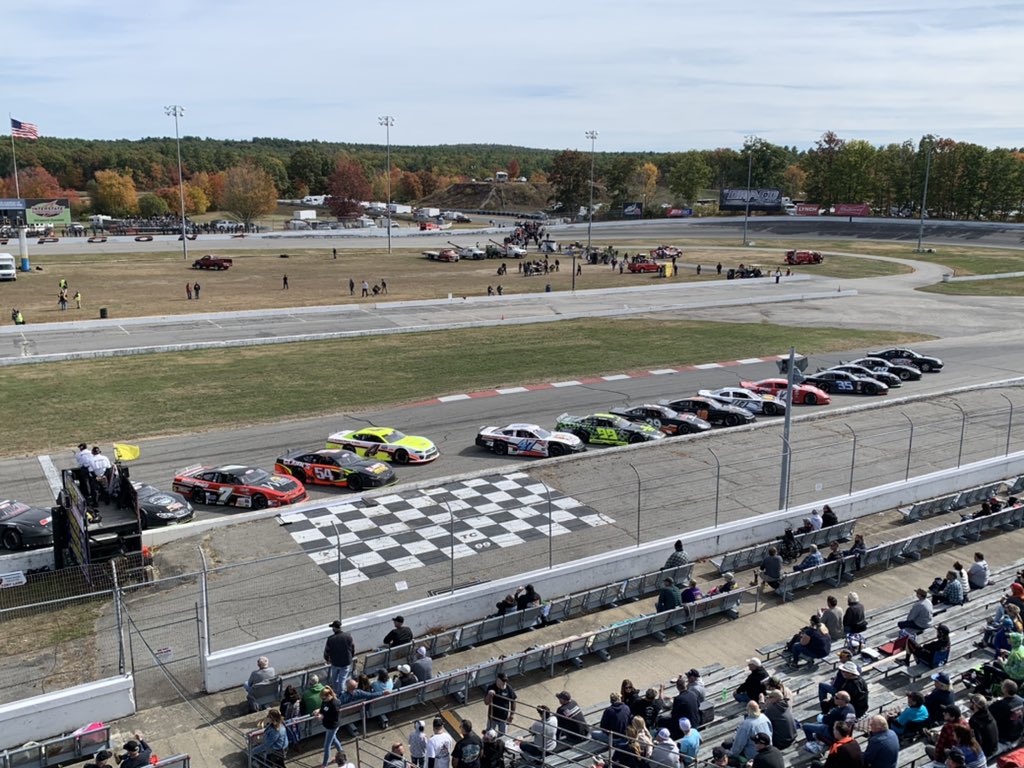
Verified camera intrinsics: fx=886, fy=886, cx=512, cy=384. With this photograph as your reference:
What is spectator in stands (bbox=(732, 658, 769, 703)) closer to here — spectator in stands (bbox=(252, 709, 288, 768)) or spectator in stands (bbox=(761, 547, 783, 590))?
spectator in stands (bbox=(761, 547, 783, 590))

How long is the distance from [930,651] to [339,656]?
9.21 metres

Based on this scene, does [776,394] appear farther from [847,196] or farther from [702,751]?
[847,196]

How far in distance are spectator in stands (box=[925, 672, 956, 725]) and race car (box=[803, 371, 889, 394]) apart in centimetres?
2683

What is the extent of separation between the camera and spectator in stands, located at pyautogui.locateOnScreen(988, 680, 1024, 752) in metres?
10.9

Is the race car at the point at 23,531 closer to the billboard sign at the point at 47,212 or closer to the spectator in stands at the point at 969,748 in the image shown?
the spectator in stands at the point at 969,748

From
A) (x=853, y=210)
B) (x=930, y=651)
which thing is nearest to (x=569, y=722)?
(x=930, y=651)

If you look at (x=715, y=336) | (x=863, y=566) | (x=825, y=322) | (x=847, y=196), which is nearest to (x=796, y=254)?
(x=825, y=322)

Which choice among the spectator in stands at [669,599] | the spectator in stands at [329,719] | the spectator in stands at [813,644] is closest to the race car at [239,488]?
the spectator in stands at [669,599]

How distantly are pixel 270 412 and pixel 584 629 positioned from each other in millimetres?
20483

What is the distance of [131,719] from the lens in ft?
45.6

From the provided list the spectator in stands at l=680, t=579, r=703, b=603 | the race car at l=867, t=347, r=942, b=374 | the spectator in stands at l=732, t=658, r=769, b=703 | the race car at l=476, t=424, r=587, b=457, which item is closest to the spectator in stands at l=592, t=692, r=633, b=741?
the spectator in stands at l=732, t=658, r=769, b=703

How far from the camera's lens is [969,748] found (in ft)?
31.8

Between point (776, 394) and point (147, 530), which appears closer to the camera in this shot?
point (147, 530)

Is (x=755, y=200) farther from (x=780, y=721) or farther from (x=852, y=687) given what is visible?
(x=780, y=721)
